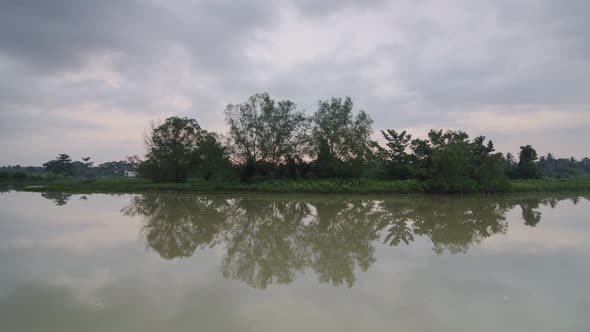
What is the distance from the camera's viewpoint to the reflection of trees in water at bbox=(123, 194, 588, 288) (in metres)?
5.59

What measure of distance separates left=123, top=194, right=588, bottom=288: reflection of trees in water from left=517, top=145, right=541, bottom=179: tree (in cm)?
2095

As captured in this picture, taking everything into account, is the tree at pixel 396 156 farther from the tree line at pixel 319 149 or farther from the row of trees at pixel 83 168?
the row of trees at pixel 83 168

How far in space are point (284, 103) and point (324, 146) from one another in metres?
4.95

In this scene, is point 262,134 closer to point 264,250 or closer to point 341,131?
point 341,131

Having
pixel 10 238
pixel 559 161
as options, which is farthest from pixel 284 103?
pixel 559 161

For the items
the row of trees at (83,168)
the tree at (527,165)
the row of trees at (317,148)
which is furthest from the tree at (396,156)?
the row of trees at (83,168)

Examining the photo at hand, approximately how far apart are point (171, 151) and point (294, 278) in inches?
1073

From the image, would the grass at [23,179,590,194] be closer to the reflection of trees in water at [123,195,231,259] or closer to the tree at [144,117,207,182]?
the tree at [144,117,207,182]

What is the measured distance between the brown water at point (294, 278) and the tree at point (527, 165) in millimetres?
24206

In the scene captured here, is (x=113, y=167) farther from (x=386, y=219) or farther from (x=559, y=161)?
(x=559, y=161)

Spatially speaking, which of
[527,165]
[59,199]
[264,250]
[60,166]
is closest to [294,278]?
[264,250]

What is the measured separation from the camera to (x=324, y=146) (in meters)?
26.5

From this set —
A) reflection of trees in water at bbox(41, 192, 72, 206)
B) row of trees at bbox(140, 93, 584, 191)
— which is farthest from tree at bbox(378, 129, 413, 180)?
reflection of trees in water at bbox(41, 192, 72, 206)

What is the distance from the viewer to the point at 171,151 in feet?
96.9
